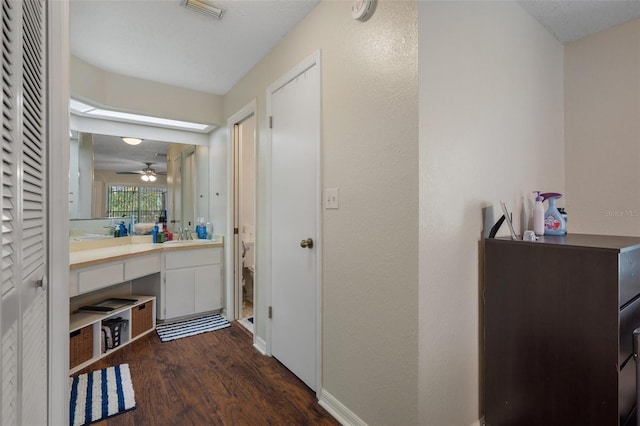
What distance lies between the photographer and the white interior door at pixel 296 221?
200 cm

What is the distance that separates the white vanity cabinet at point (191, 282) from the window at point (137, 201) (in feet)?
2.19

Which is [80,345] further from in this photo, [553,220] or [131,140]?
[553,220]

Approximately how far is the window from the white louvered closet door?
232 cm

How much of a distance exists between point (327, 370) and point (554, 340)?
1163 mm

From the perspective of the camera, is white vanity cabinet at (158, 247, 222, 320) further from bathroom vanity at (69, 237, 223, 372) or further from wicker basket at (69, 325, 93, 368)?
wicker basket at (69, 325, 93, 368)

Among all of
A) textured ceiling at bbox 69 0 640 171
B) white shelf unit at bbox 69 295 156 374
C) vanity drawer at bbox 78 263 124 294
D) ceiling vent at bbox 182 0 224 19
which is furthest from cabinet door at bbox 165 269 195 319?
ceiling vent at bbox 182 0 224 19

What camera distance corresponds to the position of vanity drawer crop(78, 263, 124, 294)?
92.3 inches

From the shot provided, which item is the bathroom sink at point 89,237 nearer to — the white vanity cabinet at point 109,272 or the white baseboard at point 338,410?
the white vanity cabinet at point 109,272

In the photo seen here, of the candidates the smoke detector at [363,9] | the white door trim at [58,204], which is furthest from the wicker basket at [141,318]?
the smoke detector at [363,9]

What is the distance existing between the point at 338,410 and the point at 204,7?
8.22ft

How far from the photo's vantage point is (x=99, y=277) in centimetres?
248

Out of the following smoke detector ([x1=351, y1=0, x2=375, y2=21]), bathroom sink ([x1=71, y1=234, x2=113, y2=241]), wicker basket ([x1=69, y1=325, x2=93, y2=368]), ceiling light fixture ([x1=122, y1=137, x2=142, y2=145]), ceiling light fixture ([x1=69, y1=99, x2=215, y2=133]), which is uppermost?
smoke detector ([x1=351, y1=0, x2=375, y2=21])

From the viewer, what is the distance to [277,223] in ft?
7.89

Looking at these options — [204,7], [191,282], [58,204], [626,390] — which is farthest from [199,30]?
[626,390]
